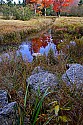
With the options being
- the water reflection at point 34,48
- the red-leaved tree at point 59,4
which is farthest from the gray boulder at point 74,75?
the red-leaved tree at point 59,4

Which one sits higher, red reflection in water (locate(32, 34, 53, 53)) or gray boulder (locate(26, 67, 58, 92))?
gray boulder (locate(26, 67, 58, 92))

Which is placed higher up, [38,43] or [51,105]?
[51,105]

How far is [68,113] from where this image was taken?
2277 millimetres

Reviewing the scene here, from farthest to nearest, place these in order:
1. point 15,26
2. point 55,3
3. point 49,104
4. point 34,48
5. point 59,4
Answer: point 55,3 < point 59,4 < point 15,26 < point 34,48 < point 49,104

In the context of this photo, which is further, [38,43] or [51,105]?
[38,43]

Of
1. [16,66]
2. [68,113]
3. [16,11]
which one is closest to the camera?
[68,113]

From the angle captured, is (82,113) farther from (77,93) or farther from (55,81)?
(55,81)

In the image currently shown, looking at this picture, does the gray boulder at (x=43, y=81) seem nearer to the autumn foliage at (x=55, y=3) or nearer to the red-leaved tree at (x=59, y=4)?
the autumn foliage at (x=55, y=3)

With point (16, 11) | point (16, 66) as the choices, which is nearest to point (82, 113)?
point (16, 66)

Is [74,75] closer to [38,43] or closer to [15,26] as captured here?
[38,43]

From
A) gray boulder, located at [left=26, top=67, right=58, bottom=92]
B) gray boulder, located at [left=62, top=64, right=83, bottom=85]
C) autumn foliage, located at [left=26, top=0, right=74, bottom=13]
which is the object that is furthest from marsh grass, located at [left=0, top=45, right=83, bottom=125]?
autumn foliage, located at [left=26, top=0, right=74, bottom=13]

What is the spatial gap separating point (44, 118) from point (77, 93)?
48cm

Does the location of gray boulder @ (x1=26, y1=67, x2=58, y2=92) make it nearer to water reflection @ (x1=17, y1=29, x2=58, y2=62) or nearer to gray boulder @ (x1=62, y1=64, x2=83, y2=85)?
gray boulder @ (x1=62, y1=64, x2=83, y2=85)

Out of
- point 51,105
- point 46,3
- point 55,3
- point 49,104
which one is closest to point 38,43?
point 51,105
